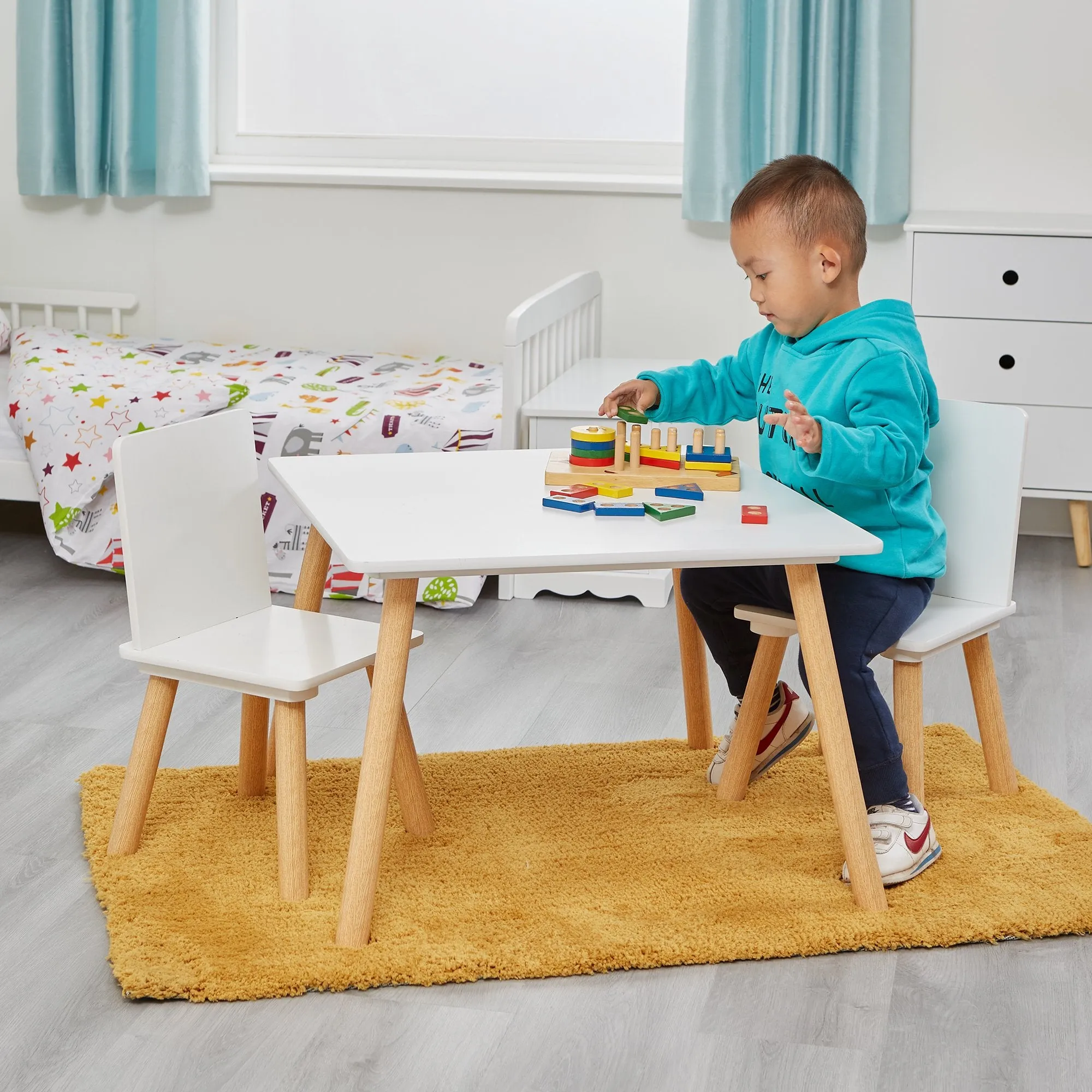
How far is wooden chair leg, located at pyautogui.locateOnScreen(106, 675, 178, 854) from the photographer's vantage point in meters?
1.66

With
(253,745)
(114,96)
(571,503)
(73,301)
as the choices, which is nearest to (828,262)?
(571,503)

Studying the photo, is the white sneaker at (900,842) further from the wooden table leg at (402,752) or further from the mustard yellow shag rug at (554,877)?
the wooden table leg at (402,752)

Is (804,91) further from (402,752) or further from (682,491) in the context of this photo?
(402,752)

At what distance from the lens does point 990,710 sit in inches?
74.2

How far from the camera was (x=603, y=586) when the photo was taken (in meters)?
2.86

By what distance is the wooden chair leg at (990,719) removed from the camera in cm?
187

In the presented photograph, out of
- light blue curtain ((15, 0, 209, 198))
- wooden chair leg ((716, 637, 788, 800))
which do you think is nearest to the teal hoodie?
wooden chair leg ((716, 637, 788, 800))

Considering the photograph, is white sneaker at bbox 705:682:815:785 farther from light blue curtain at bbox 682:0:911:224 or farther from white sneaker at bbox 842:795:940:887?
light blue curtain at bbox 682:0:911:224

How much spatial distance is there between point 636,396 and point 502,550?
562mm

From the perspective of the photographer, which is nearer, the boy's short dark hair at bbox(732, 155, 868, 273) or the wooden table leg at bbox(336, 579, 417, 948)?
the wooden table leg at bbox(336, 579, 417, 948)

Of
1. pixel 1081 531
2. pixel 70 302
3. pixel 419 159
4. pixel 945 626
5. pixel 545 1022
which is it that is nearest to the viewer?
pixel 545 1022

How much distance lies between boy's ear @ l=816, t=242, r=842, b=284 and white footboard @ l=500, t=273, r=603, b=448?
1.08 meters

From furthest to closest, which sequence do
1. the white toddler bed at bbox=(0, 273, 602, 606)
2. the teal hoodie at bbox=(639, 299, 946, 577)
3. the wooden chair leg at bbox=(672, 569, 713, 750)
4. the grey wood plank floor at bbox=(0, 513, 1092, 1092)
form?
1. the white toddler bed at bbox=(0, 273, 602, 606)
2. the wooden chair leg at bbox=(672, 569, 713, 750)
3. the teal hoodie at bbox=(639, 299, 946, 577)
4. the grey wood plank floor at bbox=(0, 513, 1092, 1092)

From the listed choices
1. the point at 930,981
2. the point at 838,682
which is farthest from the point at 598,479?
the point at 930,981
